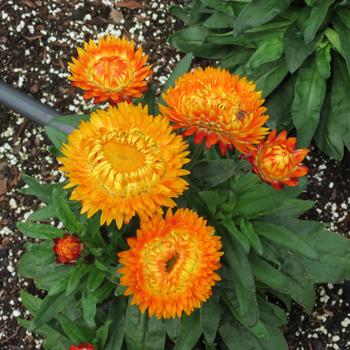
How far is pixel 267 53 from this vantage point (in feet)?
9.29

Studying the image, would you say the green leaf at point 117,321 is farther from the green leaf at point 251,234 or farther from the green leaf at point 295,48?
the green leaf at point 295,48

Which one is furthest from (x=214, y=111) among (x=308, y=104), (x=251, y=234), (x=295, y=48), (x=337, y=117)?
(x=337, y=117)

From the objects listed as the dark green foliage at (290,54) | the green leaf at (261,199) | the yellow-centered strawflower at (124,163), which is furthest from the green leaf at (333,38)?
the yellow-centered strawflower at (124,163)

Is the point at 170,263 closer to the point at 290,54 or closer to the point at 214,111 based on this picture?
the point at 214,111

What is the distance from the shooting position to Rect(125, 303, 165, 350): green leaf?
7.29 ft

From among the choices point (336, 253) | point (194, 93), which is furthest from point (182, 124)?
point (336, 253)

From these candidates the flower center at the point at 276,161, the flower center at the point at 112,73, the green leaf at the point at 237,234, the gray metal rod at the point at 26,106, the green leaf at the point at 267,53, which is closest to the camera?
the flower center at the point at 276,161

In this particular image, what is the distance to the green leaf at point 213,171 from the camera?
79.3 inches

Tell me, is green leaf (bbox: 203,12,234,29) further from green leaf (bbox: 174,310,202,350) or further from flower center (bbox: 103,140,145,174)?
flower center (bbox: 103,140,145,174)

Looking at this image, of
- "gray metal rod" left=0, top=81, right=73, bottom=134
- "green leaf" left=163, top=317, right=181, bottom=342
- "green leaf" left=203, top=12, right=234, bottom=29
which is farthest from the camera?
"gray metal rod" left=0, top=81, right=73, bottom=134

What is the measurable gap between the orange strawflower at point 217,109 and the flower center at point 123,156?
0.48 feet

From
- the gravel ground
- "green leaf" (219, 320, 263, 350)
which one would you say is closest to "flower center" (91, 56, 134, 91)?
"green leaf" (219, 320, 263, 350)

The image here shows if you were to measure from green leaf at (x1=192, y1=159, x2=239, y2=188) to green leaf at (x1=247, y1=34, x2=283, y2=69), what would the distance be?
2.99 ft

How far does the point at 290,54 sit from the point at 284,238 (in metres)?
0.99
